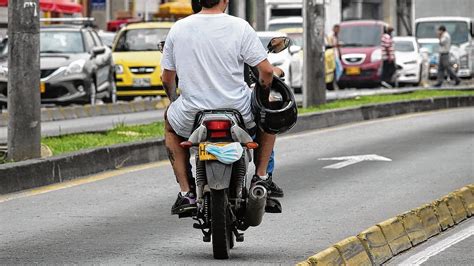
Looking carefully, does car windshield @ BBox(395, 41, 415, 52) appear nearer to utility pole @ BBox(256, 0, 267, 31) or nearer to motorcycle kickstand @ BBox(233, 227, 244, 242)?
A: utility pole @ BBox(256, 0, 267, 31)

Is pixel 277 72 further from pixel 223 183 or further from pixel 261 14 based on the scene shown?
pixel 261 14

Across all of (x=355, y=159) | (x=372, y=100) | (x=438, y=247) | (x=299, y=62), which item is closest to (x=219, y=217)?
(x=438, y=247)

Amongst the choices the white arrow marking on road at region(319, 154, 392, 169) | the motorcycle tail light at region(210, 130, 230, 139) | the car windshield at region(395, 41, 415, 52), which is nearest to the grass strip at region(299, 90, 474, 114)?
the white arrow marking on road at region(319, 154, 392, 169)

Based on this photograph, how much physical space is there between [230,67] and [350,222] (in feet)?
7.91

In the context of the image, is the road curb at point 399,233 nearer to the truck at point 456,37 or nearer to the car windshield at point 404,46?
the car windshield at point 404,46

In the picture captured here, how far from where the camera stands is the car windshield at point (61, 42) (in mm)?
28969

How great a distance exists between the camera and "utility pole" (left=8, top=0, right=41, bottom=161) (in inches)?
592

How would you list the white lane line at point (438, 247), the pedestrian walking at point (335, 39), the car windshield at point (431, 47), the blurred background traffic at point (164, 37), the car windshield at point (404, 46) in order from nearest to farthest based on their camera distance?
1. the white lane line at point (438, 247)
2. the blurred background traffic at point (164, 37)
3. the pedestrian walking at point (335, 39)
4. the car windshield at point (404, 46)
5. the car windshield at point (431, 47)

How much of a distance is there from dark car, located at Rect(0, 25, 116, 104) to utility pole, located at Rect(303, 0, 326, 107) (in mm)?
4009

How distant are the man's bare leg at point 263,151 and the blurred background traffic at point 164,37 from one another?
5190 mm

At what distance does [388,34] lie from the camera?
43.6 meters

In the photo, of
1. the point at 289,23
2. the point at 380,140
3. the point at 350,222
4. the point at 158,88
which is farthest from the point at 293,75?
the point at 350,222

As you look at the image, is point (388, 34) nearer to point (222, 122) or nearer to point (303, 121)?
point (303, 121)

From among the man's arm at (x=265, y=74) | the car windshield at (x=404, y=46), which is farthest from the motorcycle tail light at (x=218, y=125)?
the car windshield at (x=404, y=46)
